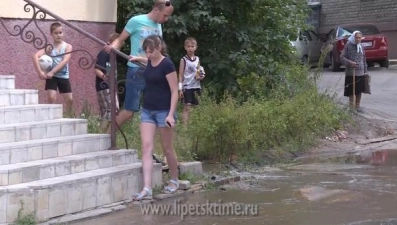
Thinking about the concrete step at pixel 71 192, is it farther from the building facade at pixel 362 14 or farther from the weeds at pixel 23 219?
the building facade at pixel 362 14

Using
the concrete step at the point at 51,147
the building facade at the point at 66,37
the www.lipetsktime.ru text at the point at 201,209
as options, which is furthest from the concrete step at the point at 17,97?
the building facade at the point at 66,37

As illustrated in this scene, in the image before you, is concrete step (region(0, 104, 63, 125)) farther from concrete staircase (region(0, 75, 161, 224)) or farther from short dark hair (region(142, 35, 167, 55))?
short dark hair (region(142, 35, 167, 55))

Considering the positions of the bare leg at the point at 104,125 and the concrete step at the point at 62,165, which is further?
the bare leg at the point at 104,125

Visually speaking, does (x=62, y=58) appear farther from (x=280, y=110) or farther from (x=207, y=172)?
(x=280, y=110)

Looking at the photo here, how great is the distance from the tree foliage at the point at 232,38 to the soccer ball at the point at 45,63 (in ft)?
11.5

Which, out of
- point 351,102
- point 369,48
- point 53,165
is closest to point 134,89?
point 53,165

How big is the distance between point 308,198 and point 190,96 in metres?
3.73

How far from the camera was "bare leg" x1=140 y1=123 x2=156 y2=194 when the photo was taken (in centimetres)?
809

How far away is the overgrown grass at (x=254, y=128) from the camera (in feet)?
33.1

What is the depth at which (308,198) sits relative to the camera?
27.5ft

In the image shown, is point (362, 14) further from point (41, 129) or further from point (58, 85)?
point (41, 129)

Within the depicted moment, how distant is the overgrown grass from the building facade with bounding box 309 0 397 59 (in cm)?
1741

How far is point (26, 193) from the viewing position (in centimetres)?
684

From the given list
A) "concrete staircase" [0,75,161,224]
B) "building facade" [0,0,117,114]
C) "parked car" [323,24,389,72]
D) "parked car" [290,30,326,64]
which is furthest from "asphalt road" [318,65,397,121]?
"concrete staircase" [0,75,161,224]
